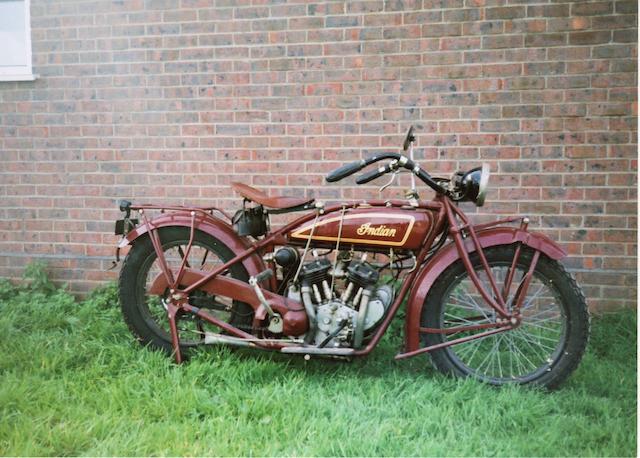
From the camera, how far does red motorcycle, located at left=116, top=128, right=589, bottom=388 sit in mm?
2875

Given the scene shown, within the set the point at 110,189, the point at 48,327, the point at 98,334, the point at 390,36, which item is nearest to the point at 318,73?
the point at 390,36

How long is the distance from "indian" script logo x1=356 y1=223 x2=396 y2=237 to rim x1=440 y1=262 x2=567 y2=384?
426mm

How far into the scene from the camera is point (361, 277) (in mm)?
2904

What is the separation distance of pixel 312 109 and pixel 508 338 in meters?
2.01

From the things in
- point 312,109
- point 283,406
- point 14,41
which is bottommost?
point 283,406

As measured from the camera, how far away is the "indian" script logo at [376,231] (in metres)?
2.90

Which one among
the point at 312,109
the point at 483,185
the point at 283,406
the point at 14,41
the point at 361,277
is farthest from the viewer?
the point at 14,41

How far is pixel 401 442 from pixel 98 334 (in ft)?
6.79

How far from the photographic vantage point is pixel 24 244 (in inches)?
177

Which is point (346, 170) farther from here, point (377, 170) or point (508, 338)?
point (508, 338)

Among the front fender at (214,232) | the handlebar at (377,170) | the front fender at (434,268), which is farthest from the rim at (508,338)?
the front fender at (214,232)

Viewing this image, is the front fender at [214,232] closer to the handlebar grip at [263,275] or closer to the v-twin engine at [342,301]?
the handlebar grip at [263,275]

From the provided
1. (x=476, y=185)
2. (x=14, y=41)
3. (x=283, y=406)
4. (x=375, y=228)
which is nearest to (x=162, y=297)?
(x=283, y=406)

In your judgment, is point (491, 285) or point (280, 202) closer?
point (491, 285)
